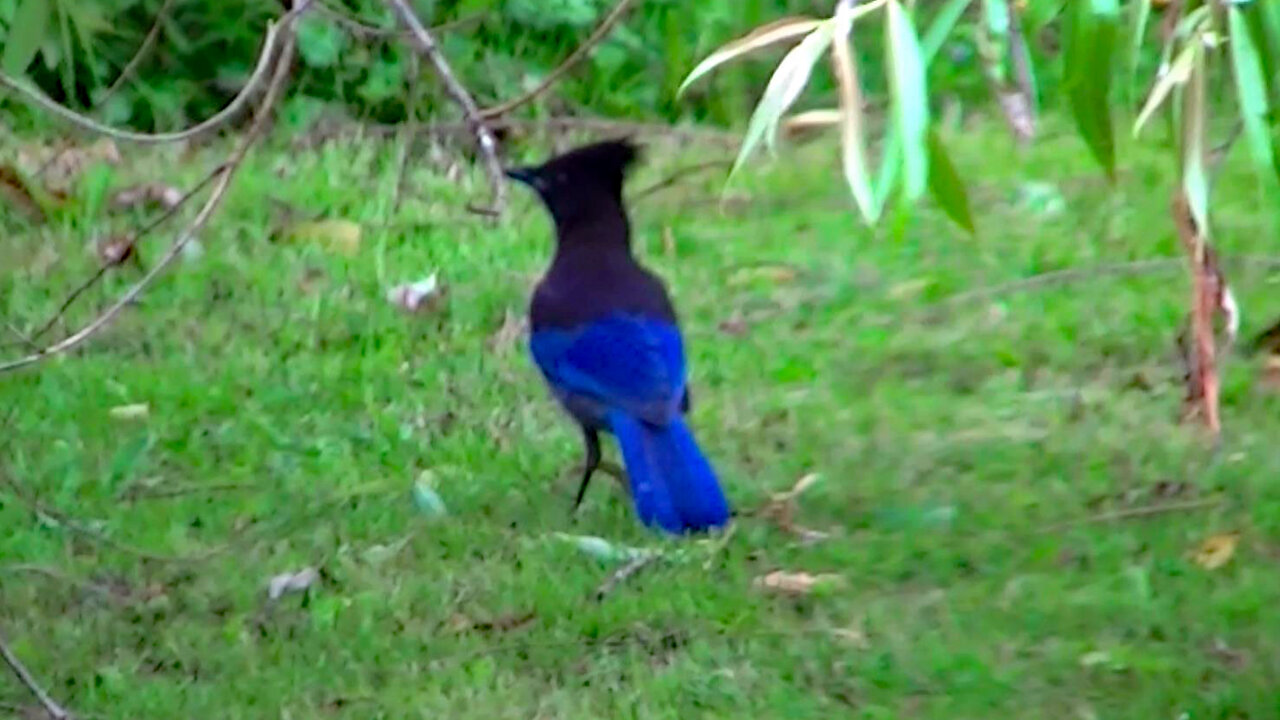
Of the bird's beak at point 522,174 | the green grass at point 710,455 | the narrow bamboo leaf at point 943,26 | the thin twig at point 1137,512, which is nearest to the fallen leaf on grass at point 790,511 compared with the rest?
the green grass at point 710,455

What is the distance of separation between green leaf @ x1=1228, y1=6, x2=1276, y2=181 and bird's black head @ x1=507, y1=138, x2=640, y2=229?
290 centimetres

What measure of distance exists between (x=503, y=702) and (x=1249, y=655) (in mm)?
1216

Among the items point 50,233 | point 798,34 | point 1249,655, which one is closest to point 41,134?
point 50,233

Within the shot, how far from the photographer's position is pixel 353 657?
4.53 m

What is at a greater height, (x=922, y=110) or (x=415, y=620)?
(x=922, y=110)

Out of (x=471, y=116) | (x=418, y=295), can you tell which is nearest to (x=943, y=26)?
(x=471, y=116)

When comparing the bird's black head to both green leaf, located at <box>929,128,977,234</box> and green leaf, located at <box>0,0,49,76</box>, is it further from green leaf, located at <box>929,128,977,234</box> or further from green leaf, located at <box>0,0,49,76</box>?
green leaf, located at <box>929,128,977,234</box>

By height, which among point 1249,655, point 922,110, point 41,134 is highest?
point 922,110

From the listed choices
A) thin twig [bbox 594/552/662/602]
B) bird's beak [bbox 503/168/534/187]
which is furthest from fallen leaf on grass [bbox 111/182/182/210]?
thin twig [bbox 594/552/662/602]

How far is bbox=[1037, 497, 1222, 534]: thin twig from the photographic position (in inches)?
201

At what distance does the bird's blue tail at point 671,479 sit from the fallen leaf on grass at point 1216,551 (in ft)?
2.81

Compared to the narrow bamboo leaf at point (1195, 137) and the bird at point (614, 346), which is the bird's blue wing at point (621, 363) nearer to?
the bird at point (614, 346)

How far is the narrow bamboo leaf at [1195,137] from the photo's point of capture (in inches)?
111

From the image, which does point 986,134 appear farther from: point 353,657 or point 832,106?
point 353,657
